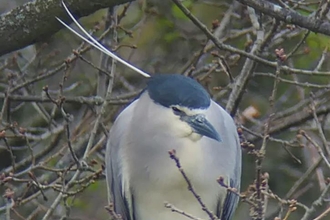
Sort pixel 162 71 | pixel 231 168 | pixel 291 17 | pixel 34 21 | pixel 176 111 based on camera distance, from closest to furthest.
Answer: pixel 291 17 → pixel 176 111 → pixel 34 21 → pixel 231 168 → pixel 162 71

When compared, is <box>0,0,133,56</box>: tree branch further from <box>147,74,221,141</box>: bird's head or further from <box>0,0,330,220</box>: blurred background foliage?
<box>0,0,330,220</box>: blurred background foliage

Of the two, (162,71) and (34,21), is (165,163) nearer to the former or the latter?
(34,21)

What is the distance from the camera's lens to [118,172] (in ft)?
10.6

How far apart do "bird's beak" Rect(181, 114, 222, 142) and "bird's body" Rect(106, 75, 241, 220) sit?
8 cm

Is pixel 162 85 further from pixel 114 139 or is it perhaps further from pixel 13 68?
pixel 13 68

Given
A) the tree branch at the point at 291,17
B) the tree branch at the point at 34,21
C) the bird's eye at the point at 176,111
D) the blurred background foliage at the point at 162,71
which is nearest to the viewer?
the tree branch at the point at 291,17

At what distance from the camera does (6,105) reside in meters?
3.70

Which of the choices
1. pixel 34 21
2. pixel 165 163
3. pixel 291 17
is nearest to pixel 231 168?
pixel 165 163

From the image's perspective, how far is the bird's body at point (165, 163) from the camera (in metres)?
3.06

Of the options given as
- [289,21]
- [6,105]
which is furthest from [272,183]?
[289,21]

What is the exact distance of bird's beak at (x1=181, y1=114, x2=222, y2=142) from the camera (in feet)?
9.37

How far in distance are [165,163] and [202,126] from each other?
326 mm

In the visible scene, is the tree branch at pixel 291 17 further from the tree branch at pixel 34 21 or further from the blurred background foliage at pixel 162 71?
the blurred background foliage at pixel 162 71

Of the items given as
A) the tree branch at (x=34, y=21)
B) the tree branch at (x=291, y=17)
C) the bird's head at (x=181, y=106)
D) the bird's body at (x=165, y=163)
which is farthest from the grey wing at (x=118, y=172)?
the tree branch at (x=291, y=17)
